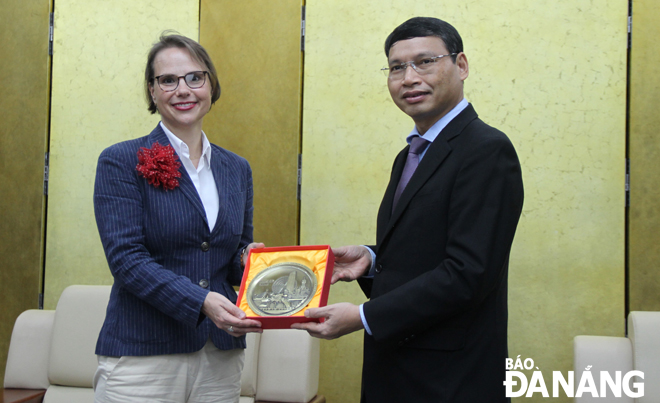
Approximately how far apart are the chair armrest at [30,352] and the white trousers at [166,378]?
1520 mm

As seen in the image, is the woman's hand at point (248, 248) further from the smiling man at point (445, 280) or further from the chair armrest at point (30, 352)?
the chair armrest at point (30, 352)

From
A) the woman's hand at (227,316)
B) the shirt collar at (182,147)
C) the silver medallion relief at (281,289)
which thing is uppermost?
the shirt collar at (182,147)

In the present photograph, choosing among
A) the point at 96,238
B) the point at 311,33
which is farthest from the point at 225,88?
the point at 96,238

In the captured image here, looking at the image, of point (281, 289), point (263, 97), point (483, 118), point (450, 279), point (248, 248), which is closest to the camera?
point (450, 279)

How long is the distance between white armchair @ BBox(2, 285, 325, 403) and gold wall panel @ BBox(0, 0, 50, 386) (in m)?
0.60

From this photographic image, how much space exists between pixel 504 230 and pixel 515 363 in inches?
73.5

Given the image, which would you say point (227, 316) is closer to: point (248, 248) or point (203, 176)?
point (248, 248)

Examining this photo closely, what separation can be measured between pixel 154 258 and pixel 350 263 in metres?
0.64

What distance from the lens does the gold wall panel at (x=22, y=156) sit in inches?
146

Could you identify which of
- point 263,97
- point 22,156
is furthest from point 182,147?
point 22,156

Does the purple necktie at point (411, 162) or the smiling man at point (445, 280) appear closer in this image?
the smiling man at point (445, 280)

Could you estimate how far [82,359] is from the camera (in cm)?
302

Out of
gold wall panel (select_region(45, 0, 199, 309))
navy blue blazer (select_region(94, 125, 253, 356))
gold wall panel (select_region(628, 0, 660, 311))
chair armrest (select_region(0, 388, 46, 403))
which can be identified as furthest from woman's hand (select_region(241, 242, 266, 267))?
gold wall panel (select_region(628, 0, 660, 311))

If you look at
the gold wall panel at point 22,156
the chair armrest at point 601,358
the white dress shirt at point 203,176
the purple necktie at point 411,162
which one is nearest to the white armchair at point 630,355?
the chair armrest at point 601,358
